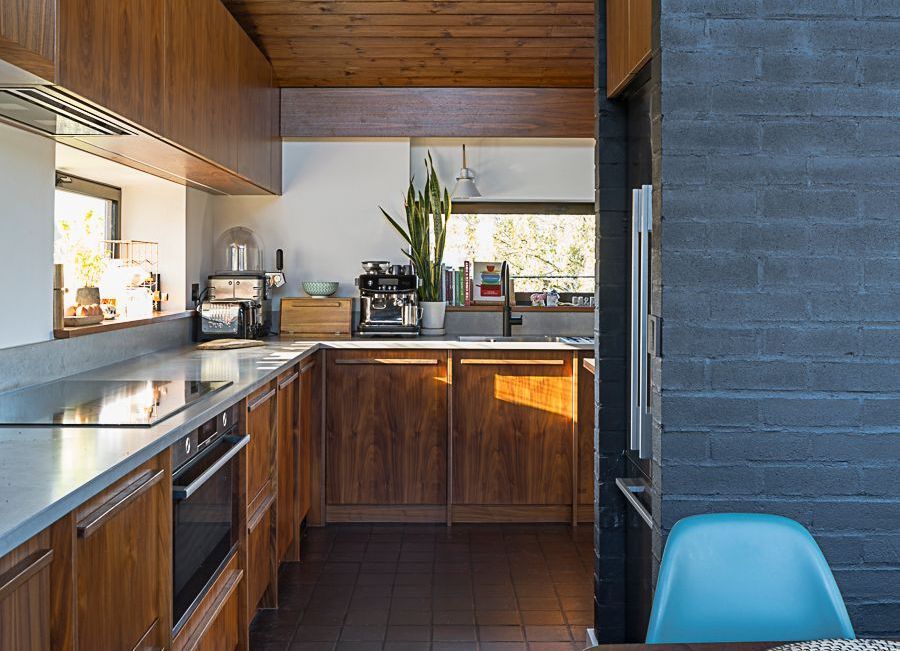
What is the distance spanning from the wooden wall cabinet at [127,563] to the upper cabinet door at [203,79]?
4.62ft

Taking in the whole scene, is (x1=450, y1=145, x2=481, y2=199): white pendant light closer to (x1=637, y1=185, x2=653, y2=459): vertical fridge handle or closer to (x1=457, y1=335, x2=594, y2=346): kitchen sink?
(x1=457, y1=335, x2=594, y2=346): kitchen sink

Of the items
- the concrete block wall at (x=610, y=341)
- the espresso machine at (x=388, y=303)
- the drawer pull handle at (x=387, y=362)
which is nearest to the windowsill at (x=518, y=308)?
the espresso machine at (x=388, y=303)

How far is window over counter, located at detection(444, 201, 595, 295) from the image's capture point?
5270 millimetres

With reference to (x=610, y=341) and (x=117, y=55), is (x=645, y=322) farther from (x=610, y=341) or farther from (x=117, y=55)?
(x=117, y=55)

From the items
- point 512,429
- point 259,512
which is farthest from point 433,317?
point 259,512

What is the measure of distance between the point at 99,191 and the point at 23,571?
302 cm

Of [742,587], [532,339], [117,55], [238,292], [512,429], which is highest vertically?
[117,55]

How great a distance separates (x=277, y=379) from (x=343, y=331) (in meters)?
1.36

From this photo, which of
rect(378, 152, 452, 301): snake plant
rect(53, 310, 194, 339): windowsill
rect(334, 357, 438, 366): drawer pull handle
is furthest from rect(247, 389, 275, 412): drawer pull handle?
rect(378, 152, 452, 301): snake plant

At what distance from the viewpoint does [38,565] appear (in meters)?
1.32

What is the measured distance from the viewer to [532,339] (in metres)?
4.78

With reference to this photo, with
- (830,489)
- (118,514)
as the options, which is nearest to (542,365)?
(830,489)

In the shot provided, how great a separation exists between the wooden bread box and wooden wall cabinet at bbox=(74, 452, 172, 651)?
2.82 metres

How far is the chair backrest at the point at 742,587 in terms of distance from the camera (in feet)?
4.92
